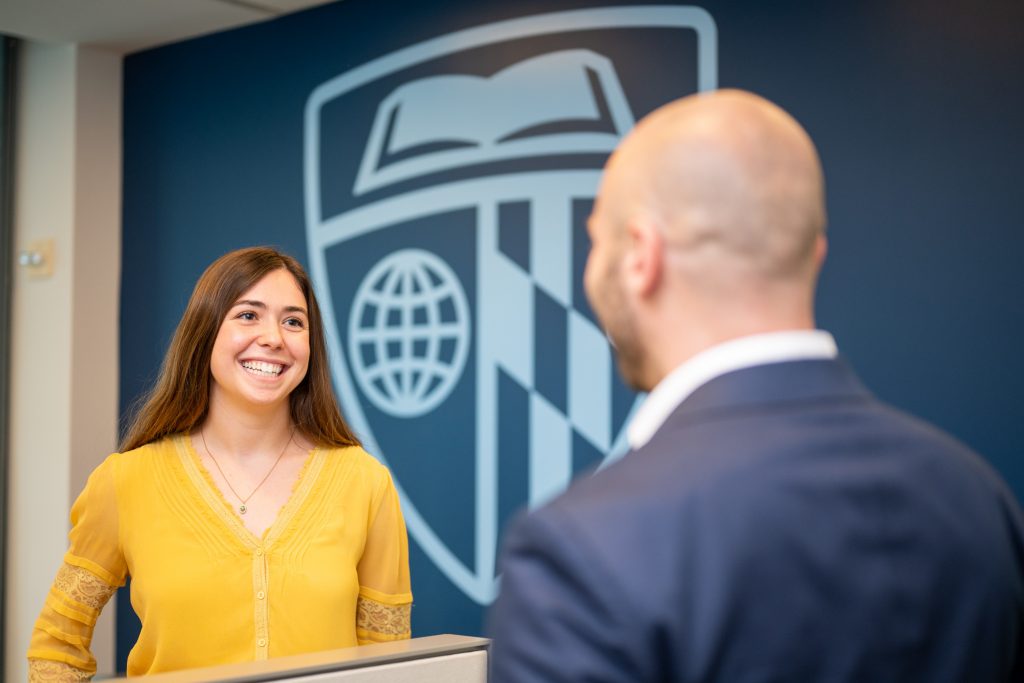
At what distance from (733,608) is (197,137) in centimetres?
464

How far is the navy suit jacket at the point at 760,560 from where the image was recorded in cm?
81

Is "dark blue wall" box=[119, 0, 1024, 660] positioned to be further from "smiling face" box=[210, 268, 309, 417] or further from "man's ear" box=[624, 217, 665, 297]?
"man's ear" box=[624, 217, 665, 297]

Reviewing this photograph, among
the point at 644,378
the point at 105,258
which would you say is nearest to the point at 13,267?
the point at 105,258

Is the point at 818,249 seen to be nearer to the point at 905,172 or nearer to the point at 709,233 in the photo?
the point at 709,233

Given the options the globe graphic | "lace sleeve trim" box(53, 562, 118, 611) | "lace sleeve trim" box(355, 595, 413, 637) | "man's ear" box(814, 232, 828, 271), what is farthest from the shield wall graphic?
"man's ear" box(814, 232, 828, 271)

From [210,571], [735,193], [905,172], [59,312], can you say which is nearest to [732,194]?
[735,193]

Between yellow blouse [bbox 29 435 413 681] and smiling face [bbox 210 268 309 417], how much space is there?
0.17 m

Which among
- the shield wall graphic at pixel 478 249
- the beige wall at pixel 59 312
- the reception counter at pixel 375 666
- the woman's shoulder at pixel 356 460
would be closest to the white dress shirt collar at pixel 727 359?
the reception counter at pixel 375 666

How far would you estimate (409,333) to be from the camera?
429 centimetres

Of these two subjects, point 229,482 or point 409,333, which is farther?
point 409,333

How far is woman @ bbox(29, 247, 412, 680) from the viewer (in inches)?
85.4

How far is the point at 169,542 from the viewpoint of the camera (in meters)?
2.20

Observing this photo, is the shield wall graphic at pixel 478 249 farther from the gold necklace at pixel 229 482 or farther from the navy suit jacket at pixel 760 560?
the navy suit jacket at pixel 760 560

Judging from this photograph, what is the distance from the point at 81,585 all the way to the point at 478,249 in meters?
2.19
